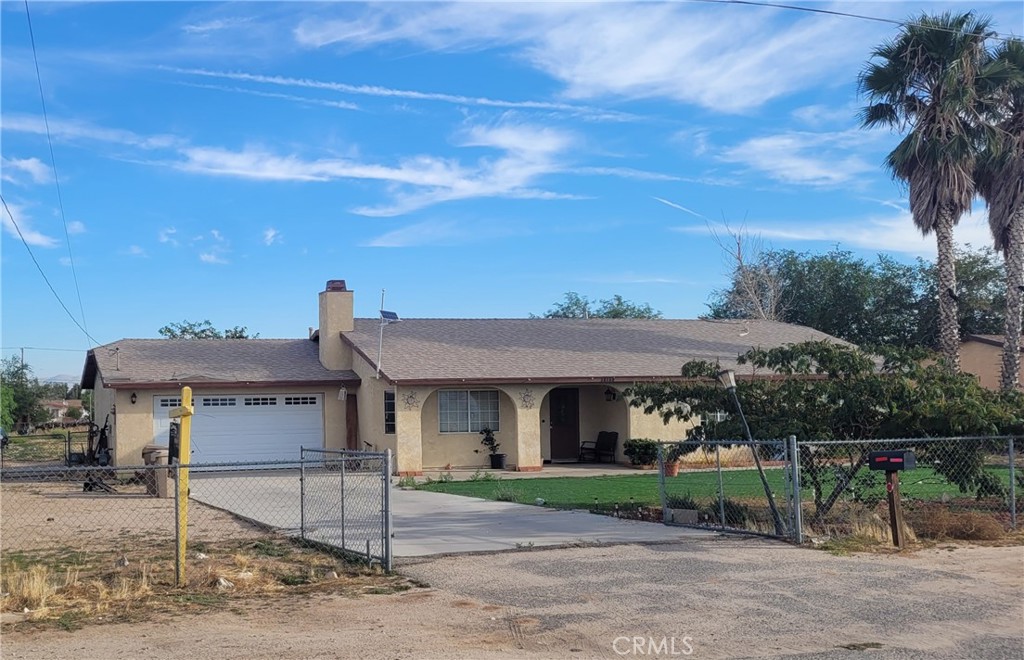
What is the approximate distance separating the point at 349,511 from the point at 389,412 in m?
10.7

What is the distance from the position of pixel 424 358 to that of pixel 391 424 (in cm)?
212

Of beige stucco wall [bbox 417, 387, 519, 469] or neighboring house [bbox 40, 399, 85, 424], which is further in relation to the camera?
neighboring house [bbox 40, 399, 85, 424]

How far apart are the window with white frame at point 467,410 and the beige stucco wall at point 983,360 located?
2145 centimetres

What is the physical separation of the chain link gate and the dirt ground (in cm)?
67

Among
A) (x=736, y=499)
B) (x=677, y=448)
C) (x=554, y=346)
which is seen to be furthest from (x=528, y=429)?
(x=677, y=448)

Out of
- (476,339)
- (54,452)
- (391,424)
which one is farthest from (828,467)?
(54,452)

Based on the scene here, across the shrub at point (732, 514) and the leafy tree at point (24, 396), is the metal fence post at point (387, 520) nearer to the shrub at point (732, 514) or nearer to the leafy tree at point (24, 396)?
the shrub at point (732, 514)

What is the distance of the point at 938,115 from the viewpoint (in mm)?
28203

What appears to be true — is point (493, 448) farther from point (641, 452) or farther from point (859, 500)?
point (859, 500)

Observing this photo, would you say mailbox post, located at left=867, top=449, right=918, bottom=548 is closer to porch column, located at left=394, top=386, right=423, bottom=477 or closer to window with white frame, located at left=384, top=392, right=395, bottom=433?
porch column, located at left=394, top=386, right=423, bottom=477

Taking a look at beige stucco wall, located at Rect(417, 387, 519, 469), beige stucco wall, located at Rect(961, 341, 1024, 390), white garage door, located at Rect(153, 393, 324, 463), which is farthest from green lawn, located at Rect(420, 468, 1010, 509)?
beige stucco wall, located at Rect(961, 341, 1024, 390)

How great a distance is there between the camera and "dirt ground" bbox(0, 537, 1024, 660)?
23.7ft

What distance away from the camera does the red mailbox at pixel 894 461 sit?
11430 millimetres

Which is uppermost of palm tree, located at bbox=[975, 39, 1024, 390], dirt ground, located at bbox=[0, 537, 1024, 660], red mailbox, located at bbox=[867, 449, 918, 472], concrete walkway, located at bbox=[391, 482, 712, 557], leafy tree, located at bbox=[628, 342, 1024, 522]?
palm tree, located at bbox=[975, 39, 1024, 390]
